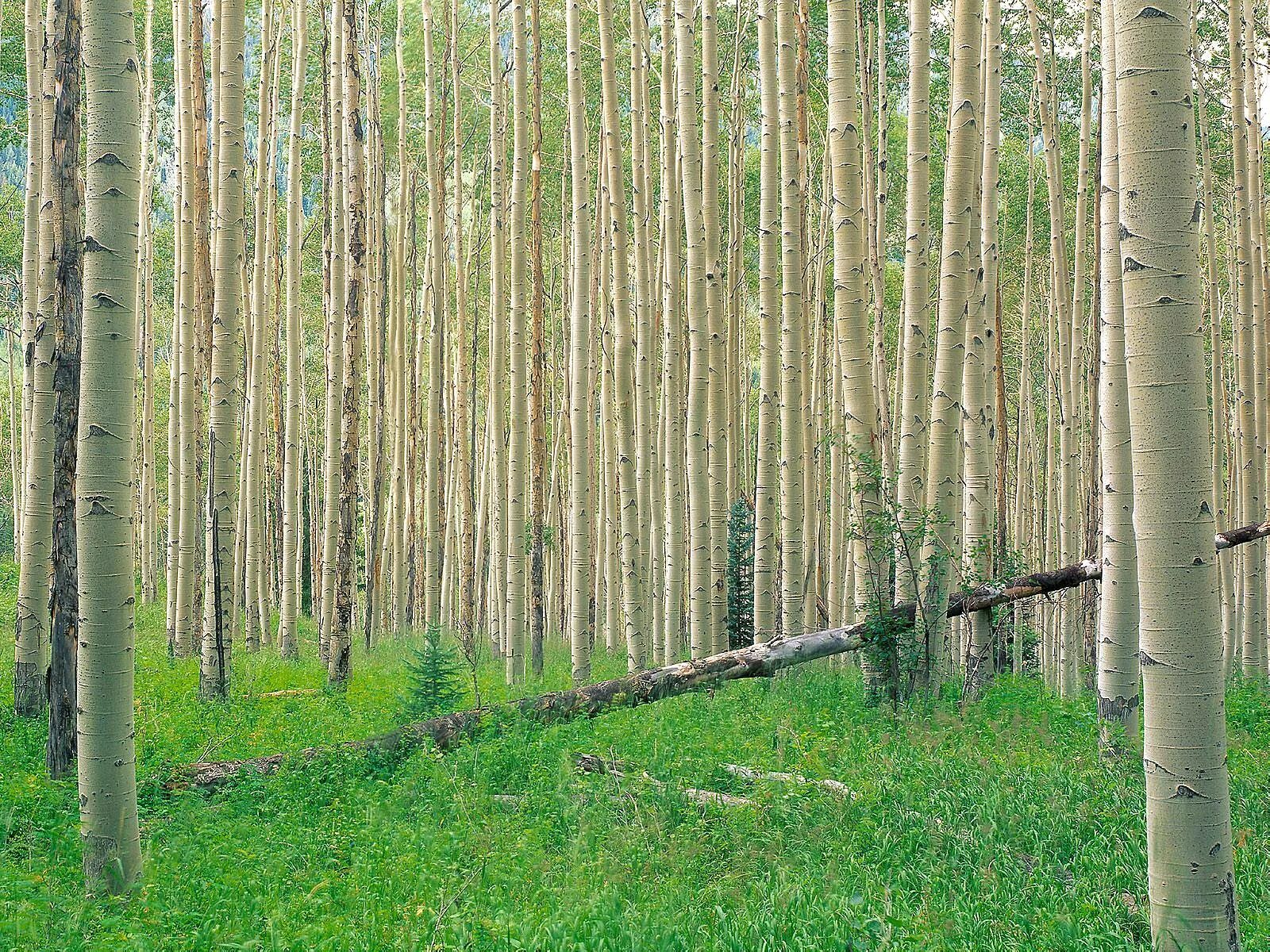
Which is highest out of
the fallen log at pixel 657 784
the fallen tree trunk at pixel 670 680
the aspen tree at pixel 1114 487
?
the aspen tree at pixel 1114 487

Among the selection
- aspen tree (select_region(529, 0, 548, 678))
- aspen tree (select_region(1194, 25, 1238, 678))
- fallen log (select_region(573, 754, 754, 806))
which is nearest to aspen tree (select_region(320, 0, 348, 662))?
aspen tree (select_region(529, 0, 548, 678))

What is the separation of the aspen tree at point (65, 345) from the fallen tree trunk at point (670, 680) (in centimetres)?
95

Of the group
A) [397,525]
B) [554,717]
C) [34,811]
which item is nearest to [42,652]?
[34,811]

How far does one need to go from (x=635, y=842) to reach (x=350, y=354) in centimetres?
613

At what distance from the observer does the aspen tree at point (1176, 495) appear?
2961mm

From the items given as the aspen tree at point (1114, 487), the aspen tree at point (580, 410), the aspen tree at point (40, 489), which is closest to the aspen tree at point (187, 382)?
the aspen tree at point (40, 489)

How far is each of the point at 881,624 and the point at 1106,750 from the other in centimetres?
188

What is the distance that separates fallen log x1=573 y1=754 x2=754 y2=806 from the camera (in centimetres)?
522

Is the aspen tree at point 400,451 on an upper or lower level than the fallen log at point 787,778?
upper

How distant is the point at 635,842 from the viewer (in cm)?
457

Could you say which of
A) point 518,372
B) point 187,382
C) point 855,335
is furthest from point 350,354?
point 855,335

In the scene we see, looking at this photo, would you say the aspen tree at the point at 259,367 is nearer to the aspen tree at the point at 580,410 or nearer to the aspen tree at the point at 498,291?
the aspen tree at the point at 498,291

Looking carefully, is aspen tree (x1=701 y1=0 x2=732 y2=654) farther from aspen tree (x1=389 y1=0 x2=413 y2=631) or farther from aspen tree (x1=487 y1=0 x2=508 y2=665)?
aspen tree (x1=389 y1=0 x2=413 y2=631)

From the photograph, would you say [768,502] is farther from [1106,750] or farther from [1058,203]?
[1058,203]
